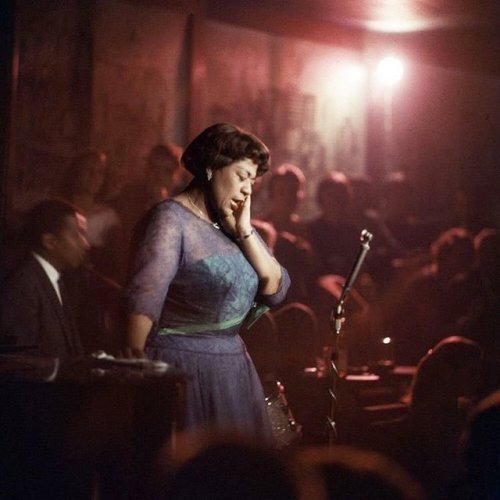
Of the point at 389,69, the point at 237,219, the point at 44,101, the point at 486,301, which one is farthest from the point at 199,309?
the point at 389,69

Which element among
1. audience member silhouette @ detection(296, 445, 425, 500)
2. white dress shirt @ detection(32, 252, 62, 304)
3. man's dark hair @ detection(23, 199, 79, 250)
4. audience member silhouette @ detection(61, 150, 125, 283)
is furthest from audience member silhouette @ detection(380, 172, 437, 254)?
audience member silhouette @ detection(296, 445, 425, 500)

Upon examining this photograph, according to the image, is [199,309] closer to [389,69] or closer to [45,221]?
[45,221]

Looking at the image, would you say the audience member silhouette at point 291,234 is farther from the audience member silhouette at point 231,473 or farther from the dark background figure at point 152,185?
the audience member silhouette at point 231,473

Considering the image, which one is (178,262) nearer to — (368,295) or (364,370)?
(364,370)

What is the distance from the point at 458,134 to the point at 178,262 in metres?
7.26

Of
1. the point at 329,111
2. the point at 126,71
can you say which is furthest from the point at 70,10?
the point at 329,111

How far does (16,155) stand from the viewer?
7004mm

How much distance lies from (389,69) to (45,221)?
14.7 ft

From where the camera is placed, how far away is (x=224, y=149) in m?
4.21

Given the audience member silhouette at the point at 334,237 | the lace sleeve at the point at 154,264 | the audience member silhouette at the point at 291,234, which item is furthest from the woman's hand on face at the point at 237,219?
the audience member silhouette at the point at 334,237

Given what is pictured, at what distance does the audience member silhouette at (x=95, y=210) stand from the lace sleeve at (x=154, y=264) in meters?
3.24

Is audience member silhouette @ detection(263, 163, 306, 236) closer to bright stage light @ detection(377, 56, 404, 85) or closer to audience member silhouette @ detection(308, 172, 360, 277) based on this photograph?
audience member silhouette @ detection(308, 172, 360, 277)

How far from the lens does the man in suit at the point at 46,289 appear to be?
570 centimetres

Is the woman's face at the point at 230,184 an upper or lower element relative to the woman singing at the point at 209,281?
upper
